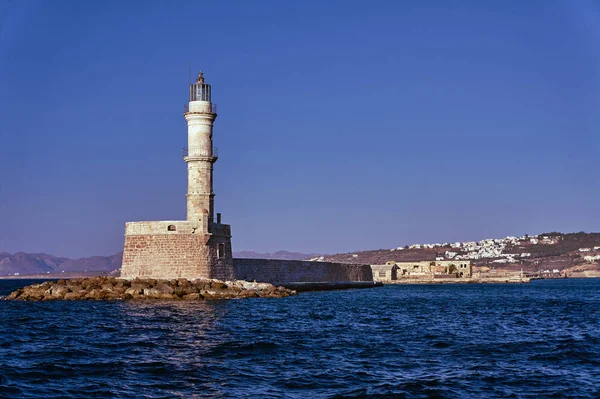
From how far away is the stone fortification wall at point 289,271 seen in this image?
131ft

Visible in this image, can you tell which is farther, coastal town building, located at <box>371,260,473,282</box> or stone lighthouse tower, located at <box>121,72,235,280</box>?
coastal town building, located at <box>371,260,473,282</box>

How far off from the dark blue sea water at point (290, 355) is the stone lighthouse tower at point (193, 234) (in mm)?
6563

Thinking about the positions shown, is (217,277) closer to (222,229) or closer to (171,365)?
(222,229)

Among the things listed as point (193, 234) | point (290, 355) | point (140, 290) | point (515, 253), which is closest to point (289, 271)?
point (193, 234)

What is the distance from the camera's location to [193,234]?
3497cm

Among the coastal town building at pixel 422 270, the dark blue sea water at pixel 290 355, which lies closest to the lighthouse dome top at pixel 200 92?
the dark blue sea water at pixel 290 355

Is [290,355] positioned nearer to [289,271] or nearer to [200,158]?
[200,158]

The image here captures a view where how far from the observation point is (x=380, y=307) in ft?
110

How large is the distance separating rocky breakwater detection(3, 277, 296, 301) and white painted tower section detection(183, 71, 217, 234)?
132 inches

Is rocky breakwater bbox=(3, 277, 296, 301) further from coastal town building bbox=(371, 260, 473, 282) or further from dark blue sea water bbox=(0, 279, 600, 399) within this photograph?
coastal town building bbox=(371, 260, 473, 282)

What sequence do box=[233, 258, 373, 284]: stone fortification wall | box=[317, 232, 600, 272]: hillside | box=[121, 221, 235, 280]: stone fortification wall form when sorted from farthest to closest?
1. box=[317, 232, 600, 272]: hillside
2. box=[233, 258, 373, 284]: stone fortification wall
3. box=[121, 221, 235, 280]: stone fortification wall

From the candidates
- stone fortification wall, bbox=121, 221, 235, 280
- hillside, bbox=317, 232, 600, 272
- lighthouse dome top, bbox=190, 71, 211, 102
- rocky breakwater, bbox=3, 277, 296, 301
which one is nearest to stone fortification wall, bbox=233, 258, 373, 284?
rocky breakwater, bbox=3, 277, 296, 301

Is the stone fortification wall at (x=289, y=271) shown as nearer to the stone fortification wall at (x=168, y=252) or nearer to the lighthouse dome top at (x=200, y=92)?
the stone fortification wall at (x=168, y=252)

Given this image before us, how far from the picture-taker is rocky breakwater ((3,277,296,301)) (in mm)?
32875
